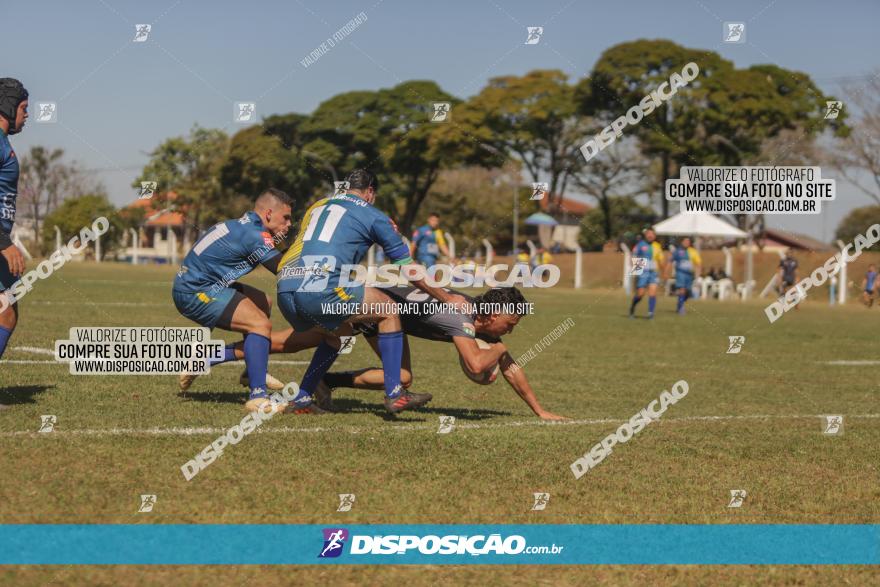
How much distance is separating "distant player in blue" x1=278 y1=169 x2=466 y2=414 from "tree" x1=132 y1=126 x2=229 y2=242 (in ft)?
214

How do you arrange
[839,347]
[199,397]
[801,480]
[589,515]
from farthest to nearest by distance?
[839,347] → [199,397] → [801,480] → [589,515]

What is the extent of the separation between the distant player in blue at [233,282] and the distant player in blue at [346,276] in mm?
531

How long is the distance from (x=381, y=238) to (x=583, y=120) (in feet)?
197

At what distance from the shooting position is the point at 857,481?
688 cm

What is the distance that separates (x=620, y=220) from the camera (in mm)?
87062

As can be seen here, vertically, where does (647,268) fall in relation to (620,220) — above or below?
below

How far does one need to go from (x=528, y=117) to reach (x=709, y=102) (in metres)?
11.5

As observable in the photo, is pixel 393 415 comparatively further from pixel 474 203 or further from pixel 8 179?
pixel 474 203

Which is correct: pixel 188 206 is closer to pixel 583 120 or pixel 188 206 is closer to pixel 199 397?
pixel 583 120

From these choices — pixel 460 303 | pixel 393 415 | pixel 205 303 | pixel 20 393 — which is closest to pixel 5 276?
pixel 20 393

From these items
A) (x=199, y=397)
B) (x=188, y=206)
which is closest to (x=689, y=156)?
(x=188, y=206)

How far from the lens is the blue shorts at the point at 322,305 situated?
26.1ft

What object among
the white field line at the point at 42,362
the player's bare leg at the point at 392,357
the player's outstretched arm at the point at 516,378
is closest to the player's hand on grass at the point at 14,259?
the player's bare leg at the point at 392,357

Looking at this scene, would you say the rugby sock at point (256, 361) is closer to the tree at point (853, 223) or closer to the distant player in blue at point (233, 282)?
the distant player in blue at point (233, 282)
